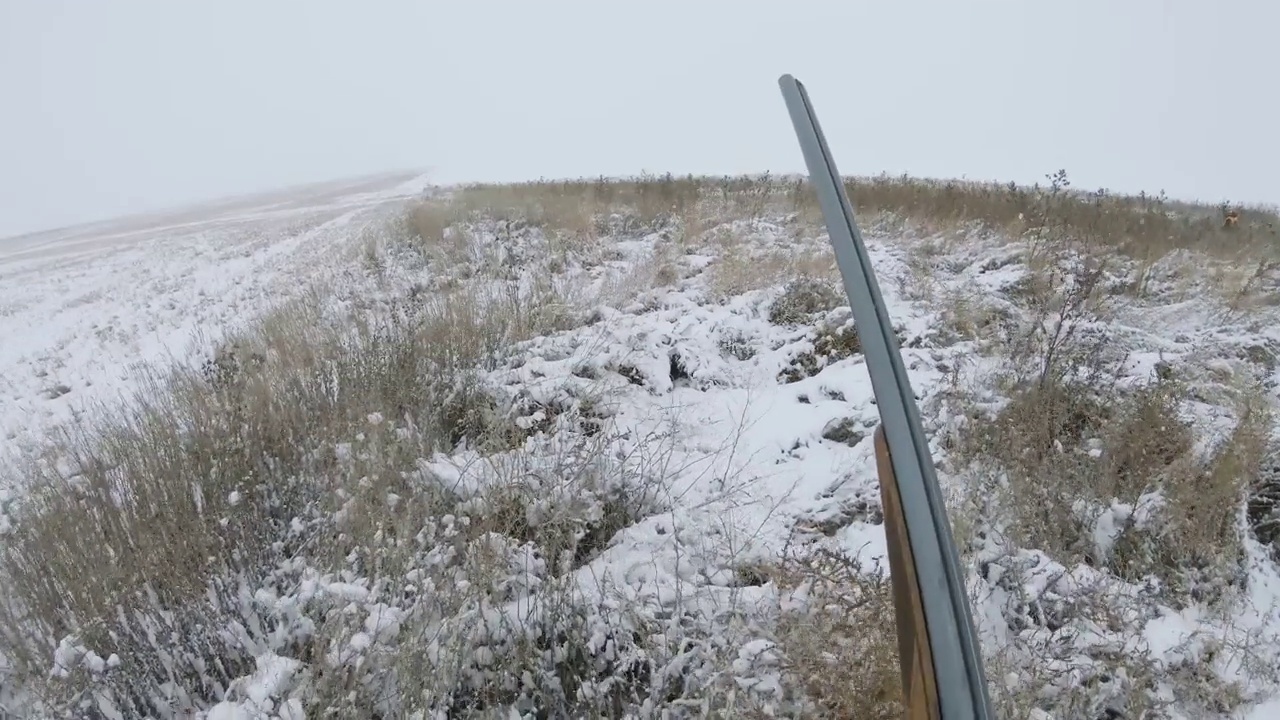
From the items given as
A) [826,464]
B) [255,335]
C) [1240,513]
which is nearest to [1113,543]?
[1240,513]

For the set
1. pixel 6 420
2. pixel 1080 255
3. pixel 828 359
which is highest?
pixel 1080 255

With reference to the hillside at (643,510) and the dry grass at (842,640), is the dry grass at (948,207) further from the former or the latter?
the dry grass at (842,640)

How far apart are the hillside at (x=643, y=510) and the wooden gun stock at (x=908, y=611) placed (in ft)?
3.01

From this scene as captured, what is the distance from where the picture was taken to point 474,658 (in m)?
2.00

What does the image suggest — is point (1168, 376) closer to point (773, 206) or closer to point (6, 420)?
point (773, 206)

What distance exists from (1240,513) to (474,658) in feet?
10.1

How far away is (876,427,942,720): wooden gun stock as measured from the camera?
2.67ft

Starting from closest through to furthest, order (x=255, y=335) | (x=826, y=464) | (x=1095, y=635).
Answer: (x=1095, y=635) → (x=826, y=464) → (x=255, y=335)

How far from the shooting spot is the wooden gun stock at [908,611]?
0.81 metres

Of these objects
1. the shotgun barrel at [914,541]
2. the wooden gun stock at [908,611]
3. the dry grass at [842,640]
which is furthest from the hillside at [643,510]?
the shotgun barrel at [914,541]

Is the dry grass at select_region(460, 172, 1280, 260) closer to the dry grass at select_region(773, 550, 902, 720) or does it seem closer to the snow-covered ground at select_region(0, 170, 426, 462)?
the snow-covered ground at select_region(0, 170, 426, 462)

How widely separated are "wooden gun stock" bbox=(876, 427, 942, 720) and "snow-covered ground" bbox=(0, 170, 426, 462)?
16.2 ft

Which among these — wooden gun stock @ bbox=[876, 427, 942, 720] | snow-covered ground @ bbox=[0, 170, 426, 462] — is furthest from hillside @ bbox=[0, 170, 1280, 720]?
wooden gun stock @ bbox=[876, 427, 942, 720]

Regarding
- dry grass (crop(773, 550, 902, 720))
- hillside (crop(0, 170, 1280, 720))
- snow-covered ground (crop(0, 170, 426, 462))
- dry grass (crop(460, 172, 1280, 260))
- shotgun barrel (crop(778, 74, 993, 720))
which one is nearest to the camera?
shotgun barrel (crop(778, 74, 993, 720))
